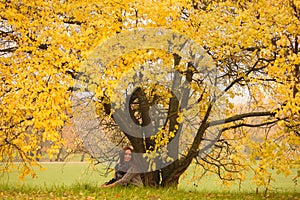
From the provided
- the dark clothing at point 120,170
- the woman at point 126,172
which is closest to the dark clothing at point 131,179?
the woman at point 126,172

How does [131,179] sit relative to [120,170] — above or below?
below

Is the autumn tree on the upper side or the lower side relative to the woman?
upper

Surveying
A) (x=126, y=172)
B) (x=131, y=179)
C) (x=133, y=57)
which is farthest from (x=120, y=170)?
(x=133, y=57)

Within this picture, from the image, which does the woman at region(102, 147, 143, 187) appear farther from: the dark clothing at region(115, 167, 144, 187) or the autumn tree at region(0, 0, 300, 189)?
the autumn tree at region(0, 0, 300, 189)

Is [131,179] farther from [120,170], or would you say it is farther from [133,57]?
[133,57]

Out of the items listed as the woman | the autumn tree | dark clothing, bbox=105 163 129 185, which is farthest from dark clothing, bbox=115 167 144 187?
the autumn tree

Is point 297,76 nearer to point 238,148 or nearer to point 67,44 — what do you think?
point 238,148

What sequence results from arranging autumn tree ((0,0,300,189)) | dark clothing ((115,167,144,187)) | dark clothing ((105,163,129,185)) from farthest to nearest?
dark clothing ((105,163,129,185))
dark clothing ((115,167,144,187))
autumn tree ((0,0,300,189))

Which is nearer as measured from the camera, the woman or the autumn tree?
the autumn tree

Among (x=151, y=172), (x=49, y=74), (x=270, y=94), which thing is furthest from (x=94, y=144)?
(x=270, y=94)

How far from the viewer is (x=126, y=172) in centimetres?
977

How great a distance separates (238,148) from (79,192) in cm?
403

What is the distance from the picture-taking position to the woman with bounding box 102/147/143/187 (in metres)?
9.45

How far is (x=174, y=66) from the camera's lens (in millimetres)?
9016
